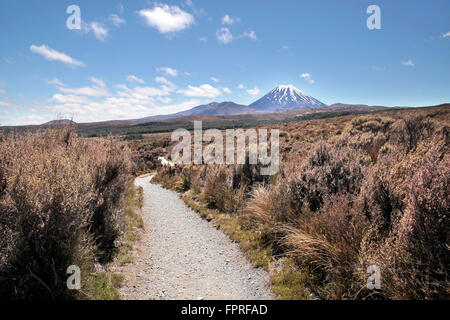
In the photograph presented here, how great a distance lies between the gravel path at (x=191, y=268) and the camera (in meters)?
3.87

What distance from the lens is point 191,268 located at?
4.84m

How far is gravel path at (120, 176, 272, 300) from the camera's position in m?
3.87

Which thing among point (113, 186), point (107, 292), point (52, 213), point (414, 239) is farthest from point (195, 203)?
point (414, 239)

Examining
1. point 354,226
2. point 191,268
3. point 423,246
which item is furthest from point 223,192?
point 423,246

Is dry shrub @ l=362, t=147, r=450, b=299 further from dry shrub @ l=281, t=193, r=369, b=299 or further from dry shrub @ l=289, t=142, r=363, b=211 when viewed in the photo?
dry shrub @ l=289, t=142, r=363, b=211

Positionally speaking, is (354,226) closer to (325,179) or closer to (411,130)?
(325,179)

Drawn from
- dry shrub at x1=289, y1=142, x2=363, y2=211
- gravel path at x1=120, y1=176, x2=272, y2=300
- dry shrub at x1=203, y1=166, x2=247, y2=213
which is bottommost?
gravel path at x1=120, y1=176, x2=272, y2=300

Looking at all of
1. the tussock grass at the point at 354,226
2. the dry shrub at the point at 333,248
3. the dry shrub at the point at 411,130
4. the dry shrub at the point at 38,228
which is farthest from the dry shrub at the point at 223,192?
the dry shrub at the point at 411,130

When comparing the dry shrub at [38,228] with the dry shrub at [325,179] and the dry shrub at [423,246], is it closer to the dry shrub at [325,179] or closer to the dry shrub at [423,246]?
the dry shrub at [423,246]

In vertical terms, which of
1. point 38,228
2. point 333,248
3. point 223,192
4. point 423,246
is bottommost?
point 223,192

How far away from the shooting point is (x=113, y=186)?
601 centimetres

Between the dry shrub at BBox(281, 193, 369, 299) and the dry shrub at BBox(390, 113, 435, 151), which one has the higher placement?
the dry shrub at BBox(390, 113, 435, 151)

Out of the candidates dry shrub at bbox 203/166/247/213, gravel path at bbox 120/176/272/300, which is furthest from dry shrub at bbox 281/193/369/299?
dry shrub at bbox 203/166/247/213
